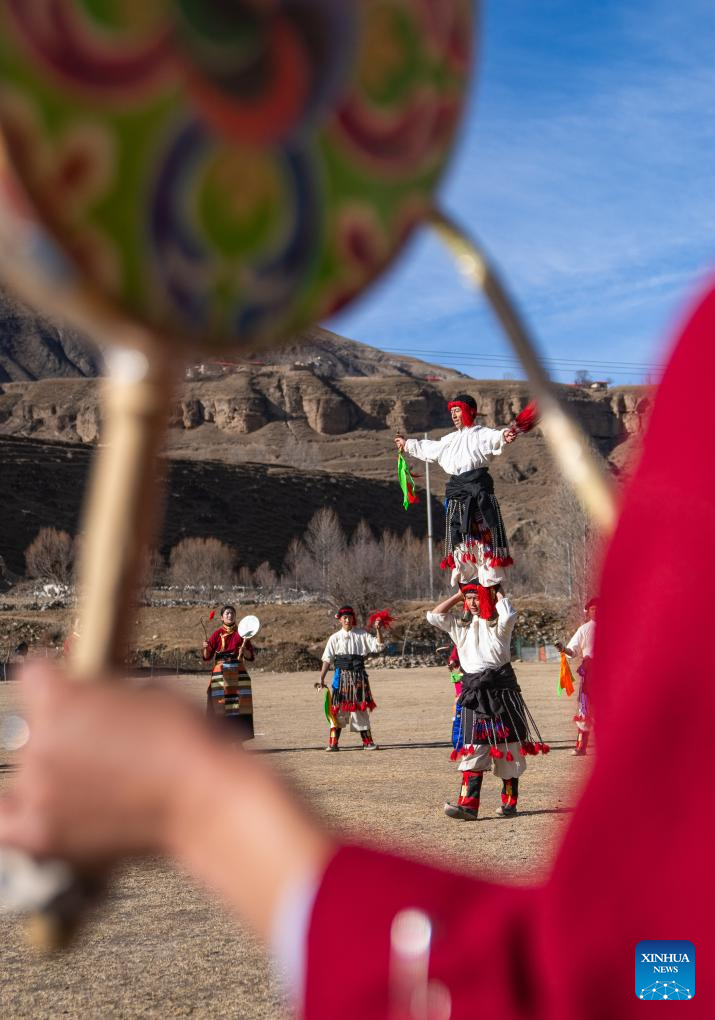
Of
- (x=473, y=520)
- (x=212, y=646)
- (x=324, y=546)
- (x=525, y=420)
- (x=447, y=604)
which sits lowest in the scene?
(x=212, y=646)

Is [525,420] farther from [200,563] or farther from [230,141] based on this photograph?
[200,563]

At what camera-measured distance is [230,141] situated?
70 cm

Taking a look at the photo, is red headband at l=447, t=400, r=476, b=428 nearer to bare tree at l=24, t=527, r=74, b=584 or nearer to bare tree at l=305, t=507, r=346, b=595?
bare tree at l=24, t=527, r=74, b=584

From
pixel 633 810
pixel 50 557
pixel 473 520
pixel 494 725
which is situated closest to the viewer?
pixel 633 810

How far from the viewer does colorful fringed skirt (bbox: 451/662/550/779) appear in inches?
359

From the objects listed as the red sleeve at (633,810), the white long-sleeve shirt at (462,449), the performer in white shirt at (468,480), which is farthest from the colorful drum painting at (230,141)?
the white long-sleeve shirt at (462,449)

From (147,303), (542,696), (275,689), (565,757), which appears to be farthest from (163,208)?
(275,689)

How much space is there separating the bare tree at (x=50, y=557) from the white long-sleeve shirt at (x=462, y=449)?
43.8 m

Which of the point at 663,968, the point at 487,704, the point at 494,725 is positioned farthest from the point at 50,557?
the point at 663,968

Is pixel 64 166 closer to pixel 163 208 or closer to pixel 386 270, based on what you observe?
pixel 163 208

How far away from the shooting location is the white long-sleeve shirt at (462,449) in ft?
25.6

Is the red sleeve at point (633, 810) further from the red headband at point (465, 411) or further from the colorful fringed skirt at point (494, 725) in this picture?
the colorful fringed skirt at point (494, 725)

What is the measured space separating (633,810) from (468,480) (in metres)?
7.39

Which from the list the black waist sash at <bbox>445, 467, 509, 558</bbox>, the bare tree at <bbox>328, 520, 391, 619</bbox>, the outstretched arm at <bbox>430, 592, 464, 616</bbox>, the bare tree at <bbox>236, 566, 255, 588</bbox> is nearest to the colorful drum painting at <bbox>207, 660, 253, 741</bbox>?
the outstretched arm at <bbox>430, 592, 464, 616</bbox>
